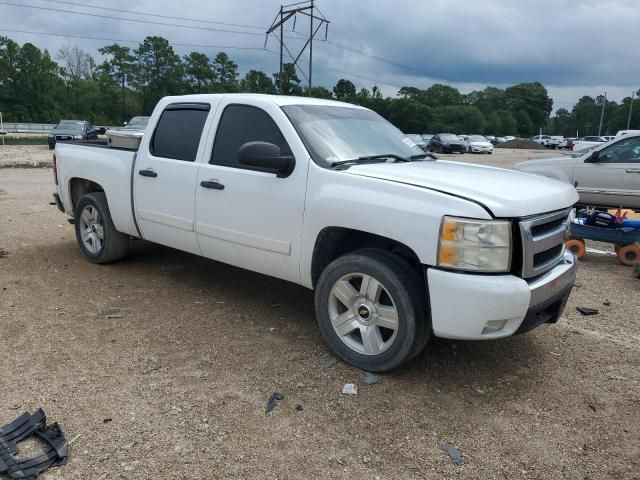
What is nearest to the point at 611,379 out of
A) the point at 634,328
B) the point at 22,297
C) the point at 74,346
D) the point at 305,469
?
the point at 634,328

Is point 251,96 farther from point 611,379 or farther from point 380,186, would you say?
point 611,379

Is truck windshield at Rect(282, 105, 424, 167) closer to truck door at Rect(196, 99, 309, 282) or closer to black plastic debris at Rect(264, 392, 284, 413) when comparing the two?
truck door at Rect(196, 99, 309, 282)

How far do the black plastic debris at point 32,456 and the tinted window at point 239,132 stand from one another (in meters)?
2.29

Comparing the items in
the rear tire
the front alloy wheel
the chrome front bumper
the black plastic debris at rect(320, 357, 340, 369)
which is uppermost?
the chrome front bumper

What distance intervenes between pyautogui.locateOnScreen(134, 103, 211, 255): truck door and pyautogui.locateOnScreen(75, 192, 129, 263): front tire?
739 mm

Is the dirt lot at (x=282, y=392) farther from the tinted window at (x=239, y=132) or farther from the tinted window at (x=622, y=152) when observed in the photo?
the tinted window at (x=622, y=152)

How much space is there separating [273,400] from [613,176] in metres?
8.07

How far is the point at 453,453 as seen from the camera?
2.88 meters

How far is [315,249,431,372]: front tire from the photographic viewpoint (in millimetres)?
3408

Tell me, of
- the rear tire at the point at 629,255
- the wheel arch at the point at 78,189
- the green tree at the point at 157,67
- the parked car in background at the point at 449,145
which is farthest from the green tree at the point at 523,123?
the wheel arch at the point at 78,189

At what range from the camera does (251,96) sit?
15.0ft

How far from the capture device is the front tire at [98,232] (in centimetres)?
588

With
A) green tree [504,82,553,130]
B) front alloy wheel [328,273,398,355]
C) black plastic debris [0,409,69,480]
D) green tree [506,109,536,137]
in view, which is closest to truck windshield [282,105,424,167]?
front alloy wheel [328,273,398,355]

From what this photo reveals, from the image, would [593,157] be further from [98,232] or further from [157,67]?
[157,67]
